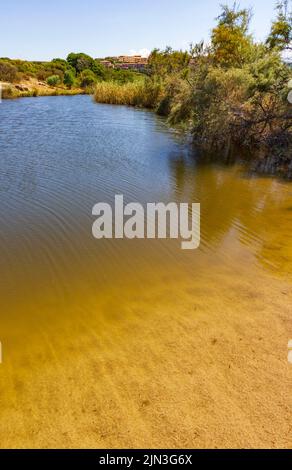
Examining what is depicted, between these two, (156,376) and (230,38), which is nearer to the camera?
(156,376)

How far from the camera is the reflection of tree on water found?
7148 millimetres

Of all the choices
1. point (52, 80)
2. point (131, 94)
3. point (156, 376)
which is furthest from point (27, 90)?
point (156, 376)

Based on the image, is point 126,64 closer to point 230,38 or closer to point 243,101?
point 230,38

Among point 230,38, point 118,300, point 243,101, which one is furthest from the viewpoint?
point 230,38

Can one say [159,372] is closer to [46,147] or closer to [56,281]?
[56,281]

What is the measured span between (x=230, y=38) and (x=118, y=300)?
22349 millimetres

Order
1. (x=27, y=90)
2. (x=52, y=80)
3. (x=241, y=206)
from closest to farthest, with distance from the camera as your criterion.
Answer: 1. (x=241, y=206)
2. (x=27, y=90)
3. (x=52, y=80)

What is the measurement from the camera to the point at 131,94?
115 feet

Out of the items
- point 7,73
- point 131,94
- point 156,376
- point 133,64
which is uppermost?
point 133,64

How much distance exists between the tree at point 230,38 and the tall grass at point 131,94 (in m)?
11.5

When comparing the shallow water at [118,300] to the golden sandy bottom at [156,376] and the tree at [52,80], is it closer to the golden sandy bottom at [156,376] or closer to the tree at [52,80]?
the golden sandy bottom at [156,376]

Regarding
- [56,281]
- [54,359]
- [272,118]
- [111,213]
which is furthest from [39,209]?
[272,118]

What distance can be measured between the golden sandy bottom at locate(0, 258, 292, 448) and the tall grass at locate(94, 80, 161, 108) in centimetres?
3187
